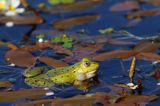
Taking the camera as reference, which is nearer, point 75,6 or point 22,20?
point 22,20

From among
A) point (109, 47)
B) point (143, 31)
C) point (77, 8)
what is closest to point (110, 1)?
point (77, 8)

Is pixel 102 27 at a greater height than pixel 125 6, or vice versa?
pixel 125 6

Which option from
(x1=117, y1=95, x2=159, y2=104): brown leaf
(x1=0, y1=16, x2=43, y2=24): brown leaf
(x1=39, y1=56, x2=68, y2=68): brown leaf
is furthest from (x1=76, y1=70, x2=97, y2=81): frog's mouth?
(x1=0, y1=16, x2=43, y2=24): brown leaf

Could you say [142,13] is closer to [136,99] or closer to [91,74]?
[91,74]

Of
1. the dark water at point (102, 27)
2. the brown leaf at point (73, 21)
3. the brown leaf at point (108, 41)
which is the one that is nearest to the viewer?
the dark water at point (102, 27)

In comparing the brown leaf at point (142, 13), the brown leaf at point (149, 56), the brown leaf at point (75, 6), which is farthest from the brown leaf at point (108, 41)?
the brown leaf at point (75, 6)

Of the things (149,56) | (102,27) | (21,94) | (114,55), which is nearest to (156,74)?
(149,56)

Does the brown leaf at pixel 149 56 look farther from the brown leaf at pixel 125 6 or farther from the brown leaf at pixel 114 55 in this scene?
the brown leaf at pixel 125 6

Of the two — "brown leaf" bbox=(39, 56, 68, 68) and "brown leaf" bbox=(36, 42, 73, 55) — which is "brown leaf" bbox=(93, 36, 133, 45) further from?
"brown leaf" bbox=(39, 56, 68, 68)
